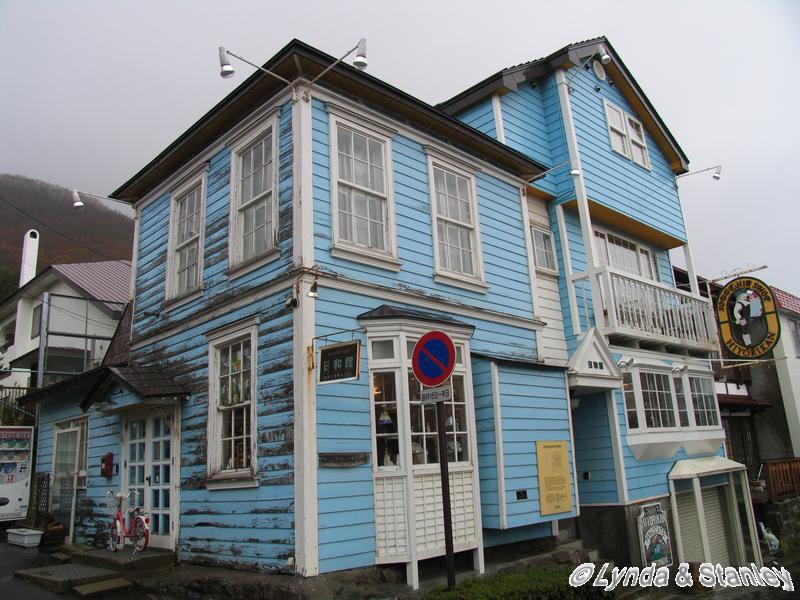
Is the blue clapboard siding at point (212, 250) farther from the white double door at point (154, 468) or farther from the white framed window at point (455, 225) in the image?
the white framed window at point (455, 225)

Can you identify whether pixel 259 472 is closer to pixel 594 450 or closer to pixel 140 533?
pixel 140 533

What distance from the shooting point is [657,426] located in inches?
524

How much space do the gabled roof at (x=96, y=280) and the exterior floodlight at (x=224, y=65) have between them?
12.3 m

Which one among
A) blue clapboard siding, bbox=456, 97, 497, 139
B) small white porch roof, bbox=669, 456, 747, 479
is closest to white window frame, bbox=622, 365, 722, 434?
small white porch roof, bbox=669, 456, 747, 479

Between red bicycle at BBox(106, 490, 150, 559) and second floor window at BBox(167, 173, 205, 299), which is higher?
second floor window at BBox(167, 173, 205, 299)

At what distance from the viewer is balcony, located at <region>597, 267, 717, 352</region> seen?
1273cm

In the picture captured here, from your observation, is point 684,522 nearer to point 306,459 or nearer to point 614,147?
point 614,147

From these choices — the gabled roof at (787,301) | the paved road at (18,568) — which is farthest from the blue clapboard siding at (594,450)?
the gabled roof at (787,301)

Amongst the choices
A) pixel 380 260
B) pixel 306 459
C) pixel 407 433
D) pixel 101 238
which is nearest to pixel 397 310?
pixel 380 260

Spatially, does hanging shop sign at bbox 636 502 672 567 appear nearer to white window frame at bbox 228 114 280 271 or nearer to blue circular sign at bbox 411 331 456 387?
blue circular sign at bbox 411 331 456 387

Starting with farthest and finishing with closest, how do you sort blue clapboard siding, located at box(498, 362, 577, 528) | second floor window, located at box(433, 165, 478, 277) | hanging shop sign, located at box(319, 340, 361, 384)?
second floor window, located at box(433, 165, 478, 277)
blue clapboard siding, located at box(498, 362, 577, 528)
hanging shop sign, located at box(319, 340, 361, 384)

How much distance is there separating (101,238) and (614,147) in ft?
160

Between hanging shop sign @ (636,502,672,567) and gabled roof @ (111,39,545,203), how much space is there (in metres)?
7.34

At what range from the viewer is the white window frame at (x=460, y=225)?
1030 cm
